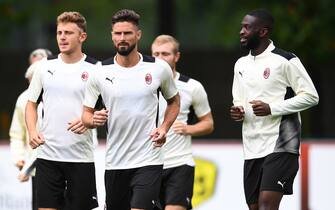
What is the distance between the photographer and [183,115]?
14.2 m

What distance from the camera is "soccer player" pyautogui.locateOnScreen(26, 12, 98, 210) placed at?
12.6m

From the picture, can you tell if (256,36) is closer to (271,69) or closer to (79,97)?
(271,69)

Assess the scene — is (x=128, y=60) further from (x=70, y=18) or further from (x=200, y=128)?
(x=200, y=128)

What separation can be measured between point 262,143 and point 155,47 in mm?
2249

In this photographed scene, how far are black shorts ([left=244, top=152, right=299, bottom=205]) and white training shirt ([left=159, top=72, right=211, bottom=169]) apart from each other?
59.9 inches

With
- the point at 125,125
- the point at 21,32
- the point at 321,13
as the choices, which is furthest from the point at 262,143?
the point at 21,32

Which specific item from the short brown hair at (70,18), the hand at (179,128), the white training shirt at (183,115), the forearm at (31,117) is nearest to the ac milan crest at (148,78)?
the short brown hair at (70,18)

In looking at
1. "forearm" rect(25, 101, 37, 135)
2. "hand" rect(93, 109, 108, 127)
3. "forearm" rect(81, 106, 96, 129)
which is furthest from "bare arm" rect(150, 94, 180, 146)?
"forearm" rect(25, 101, 37, 135)

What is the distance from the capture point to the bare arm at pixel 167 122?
38.8 feet

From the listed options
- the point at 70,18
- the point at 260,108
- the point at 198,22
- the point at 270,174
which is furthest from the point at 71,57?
the point at 198,22

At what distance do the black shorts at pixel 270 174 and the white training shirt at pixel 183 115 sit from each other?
1.52 m

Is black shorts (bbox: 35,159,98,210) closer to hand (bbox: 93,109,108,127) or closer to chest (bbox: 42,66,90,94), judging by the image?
chest (bbox: 42,66,90,94)

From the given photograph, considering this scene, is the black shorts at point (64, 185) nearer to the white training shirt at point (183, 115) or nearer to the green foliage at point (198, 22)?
the white training shirt at point (183, 115)

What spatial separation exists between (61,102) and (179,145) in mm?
1926
